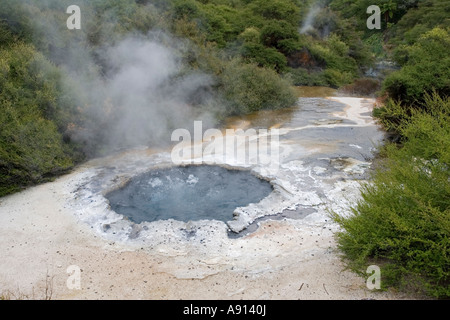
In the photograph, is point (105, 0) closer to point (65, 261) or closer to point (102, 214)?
point (102, 214)

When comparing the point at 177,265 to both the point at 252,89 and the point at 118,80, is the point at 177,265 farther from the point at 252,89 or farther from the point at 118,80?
the point at 252,89


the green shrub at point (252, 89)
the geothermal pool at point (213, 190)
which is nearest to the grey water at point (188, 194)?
the geothermal pool at point (213, 190)

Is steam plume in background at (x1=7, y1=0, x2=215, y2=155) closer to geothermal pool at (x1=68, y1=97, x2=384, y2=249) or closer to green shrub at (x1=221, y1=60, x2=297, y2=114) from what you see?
geothermal pool at (x1=68, y1=97, x2=384, y2=249)

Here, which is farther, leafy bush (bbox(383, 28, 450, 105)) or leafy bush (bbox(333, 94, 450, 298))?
leafy bush (bbox(383, 28, 450, 105))

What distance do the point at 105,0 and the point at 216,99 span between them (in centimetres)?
747

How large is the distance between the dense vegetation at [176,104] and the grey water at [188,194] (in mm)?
2572

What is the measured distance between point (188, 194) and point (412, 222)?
5306 mm

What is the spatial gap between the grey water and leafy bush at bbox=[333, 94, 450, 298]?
10.5ft

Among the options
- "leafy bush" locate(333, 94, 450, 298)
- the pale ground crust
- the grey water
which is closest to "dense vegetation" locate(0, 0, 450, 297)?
"leafy bush" locate(333, 94, 450, 298)

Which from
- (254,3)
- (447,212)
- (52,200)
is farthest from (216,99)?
(254,3)

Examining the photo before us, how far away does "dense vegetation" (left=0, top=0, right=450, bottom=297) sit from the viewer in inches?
207

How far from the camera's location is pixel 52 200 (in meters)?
8.80

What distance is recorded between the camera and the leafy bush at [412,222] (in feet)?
16.0

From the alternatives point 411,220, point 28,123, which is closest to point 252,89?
point 28,123
